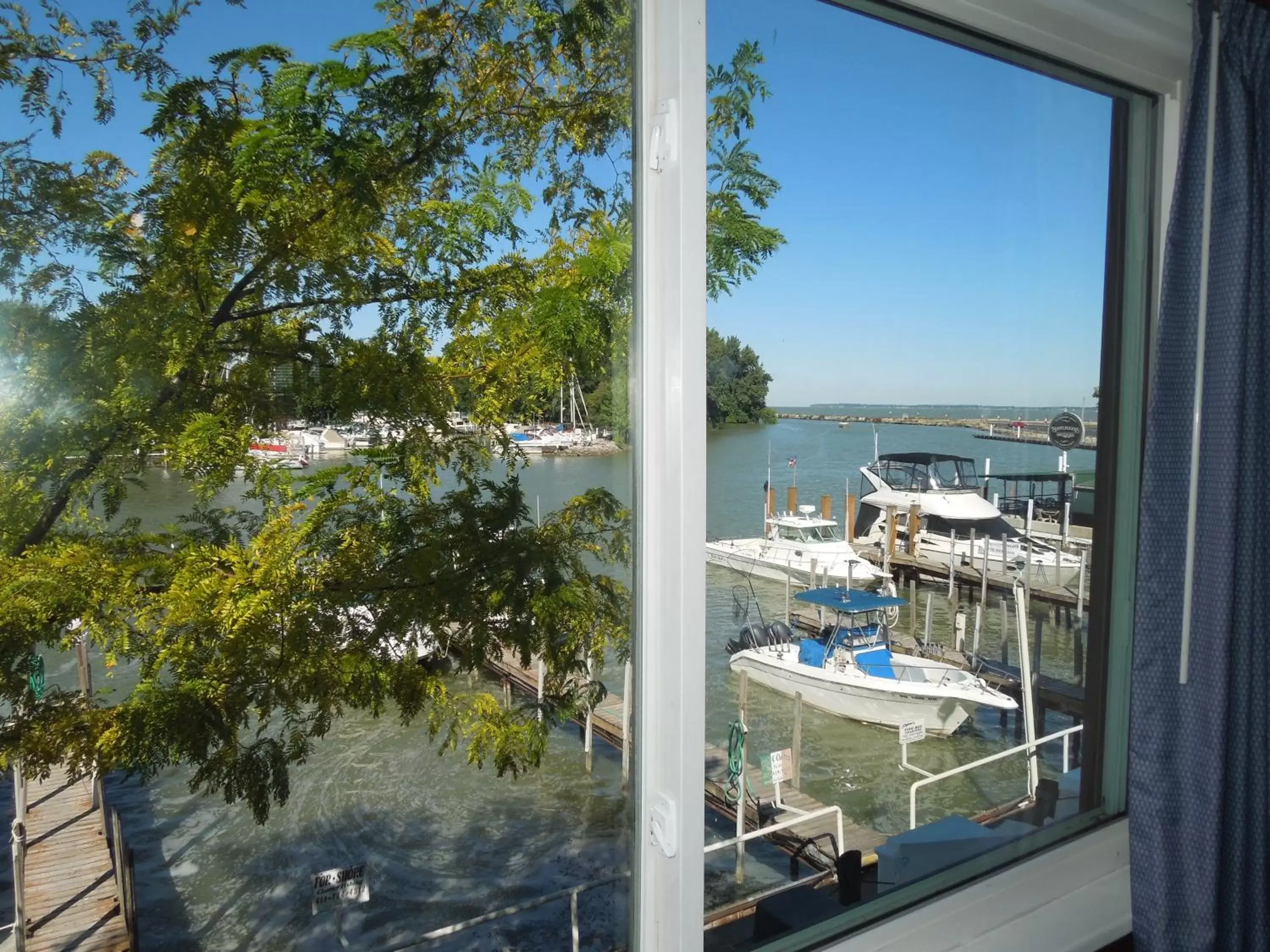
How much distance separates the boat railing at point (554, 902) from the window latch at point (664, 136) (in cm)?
97

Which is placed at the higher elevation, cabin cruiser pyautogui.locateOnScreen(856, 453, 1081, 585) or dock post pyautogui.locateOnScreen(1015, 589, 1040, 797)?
cabin cruiser pyautogui.locateOnScreen(856, 453, 1081, 585)

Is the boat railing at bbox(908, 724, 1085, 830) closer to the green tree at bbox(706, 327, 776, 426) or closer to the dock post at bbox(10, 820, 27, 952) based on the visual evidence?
the green tree at bbox(706, 327, 776, 426)

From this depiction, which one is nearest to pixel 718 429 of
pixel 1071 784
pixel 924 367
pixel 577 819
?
pixel 924 367

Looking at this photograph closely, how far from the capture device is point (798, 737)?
1318 mm

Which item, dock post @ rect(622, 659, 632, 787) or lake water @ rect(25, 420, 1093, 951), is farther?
dock post @ rect(622, 659, 632, 787)

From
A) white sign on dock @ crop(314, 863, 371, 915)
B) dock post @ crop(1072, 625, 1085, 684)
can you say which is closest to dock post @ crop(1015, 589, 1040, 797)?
dock post @ crop(1072, 625, 1085, 684)

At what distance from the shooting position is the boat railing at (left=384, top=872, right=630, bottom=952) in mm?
1209

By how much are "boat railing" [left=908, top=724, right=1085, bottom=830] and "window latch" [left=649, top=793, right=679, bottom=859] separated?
0.60 m

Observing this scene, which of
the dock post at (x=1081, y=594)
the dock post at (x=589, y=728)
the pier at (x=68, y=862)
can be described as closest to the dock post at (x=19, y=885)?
the pier at (x=68, y=862)

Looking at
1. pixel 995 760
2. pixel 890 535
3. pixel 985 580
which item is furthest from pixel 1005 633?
pixel 890 535

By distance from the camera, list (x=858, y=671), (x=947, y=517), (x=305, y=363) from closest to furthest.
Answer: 1. (x=305, y=363)
2. (x=858, y=671)
3. (x=947, y=517)

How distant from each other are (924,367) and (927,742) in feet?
2.17

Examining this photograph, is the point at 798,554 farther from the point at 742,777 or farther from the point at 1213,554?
the point at 1213,554

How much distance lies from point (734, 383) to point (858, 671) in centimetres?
54
